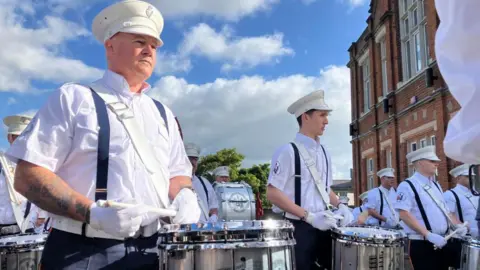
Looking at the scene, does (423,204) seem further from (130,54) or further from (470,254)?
(130,54)

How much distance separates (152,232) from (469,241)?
3.70 metres

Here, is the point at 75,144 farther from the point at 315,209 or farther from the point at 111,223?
the point at 315,209

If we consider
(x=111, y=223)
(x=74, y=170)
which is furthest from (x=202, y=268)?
(x=74, y=170)

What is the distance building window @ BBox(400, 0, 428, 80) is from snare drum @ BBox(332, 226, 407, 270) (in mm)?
9412

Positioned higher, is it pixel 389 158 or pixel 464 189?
pixel 389 158

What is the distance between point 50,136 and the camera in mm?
1996

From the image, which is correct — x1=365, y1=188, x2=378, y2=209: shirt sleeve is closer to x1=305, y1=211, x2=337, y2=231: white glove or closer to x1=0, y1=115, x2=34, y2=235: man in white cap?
x1=305, y1=211, x2=337, y2=231: white glove

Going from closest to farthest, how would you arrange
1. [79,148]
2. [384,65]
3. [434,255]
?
[79,148] → [434,255] → [384,65]

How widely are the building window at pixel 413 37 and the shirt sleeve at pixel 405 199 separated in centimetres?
728

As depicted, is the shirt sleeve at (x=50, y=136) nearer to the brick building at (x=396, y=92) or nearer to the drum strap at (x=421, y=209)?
the drum strap at (x=421, y=209)

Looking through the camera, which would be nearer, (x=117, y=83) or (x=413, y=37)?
(x=117, y=83)

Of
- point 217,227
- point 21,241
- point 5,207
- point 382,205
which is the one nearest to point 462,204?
point 382,205

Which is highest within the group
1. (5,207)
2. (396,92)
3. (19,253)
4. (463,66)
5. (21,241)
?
(396,92)

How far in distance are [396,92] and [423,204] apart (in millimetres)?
9033
